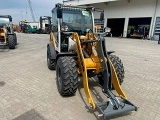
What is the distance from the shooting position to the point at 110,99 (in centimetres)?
322

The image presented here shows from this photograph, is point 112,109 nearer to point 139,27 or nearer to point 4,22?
point 4,22

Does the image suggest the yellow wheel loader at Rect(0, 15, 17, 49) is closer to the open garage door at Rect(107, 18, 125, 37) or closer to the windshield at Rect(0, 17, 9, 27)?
the windshield at Rect(0, 17, 9, 27)

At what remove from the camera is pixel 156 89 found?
4754mm

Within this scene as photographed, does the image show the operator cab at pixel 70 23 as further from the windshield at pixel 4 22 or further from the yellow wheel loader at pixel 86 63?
the windshield at pixel 4 22

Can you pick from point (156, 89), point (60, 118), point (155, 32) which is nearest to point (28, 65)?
point (60, 118)

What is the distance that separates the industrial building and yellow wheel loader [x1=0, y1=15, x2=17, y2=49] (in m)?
15.2

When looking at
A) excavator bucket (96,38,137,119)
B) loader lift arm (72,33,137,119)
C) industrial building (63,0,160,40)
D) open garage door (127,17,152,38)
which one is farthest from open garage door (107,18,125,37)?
excavator bucket (96,38,137,119)

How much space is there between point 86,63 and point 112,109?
1.36 metres

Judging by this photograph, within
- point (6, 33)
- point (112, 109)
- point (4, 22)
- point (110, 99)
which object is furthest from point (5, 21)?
point (112, 109)

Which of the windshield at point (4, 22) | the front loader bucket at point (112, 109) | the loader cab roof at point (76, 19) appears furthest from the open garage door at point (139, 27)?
the front loader bucket at point (112, 109)

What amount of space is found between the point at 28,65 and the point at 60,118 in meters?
4.38

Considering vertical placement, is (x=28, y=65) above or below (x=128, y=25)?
below

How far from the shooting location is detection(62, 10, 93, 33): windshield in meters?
5.24

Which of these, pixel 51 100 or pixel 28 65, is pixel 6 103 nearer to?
pixel 51 100
